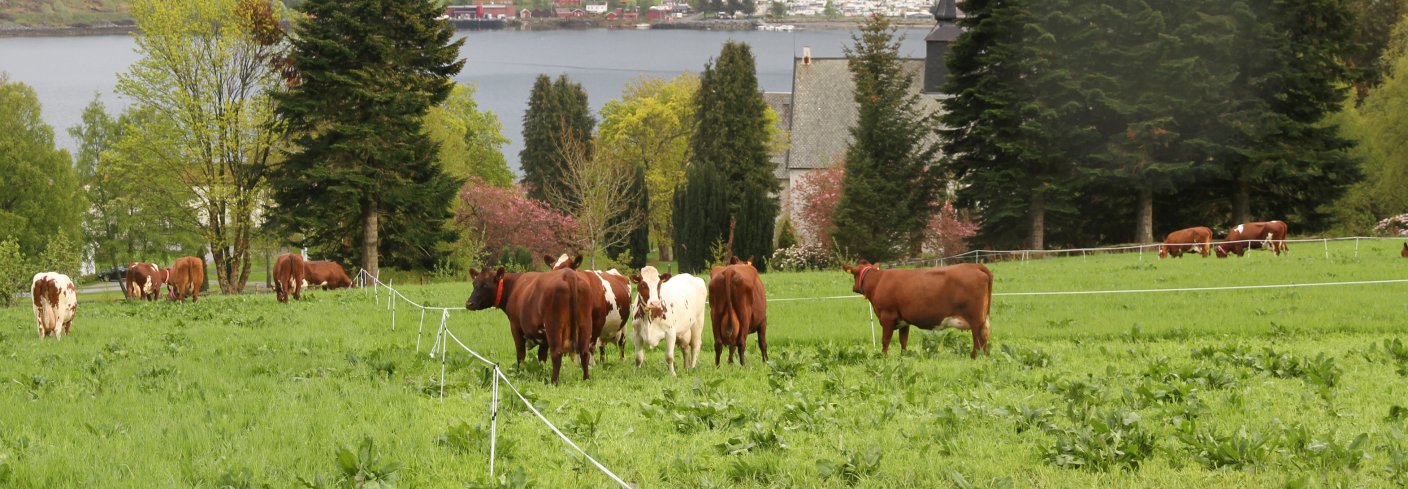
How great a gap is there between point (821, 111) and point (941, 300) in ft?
265

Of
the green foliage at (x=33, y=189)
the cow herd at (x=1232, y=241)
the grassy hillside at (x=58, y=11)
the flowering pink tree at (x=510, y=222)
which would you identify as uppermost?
the grassy hillside at (x=58, y=11)

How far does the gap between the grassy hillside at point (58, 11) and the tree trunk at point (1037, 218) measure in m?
137

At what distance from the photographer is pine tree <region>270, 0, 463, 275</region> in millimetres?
46719

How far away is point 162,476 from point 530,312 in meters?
6.61

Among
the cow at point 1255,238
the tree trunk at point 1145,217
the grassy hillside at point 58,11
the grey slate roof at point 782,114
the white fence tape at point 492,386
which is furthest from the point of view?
the grassy hillside at point 58,11

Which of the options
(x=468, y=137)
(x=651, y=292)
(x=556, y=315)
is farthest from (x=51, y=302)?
(x=468, y=137)

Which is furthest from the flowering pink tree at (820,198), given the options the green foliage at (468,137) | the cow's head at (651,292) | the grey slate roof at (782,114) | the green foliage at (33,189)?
the cow's head at (651,292)

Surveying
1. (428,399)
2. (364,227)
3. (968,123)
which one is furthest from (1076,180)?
(428,399)

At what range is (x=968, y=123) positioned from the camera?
5219 centimetres

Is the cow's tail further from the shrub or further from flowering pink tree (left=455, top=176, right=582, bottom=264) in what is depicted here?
flowering pink tree (left=455, top=176, right=582, bottom=264)

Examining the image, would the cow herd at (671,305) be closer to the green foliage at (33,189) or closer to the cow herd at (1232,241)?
the cow herd at (1232,241)

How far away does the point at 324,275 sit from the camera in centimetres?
4319

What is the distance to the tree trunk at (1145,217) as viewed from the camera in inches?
1988

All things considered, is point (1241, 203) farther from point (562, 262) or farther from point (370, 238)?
point (562, 262)
